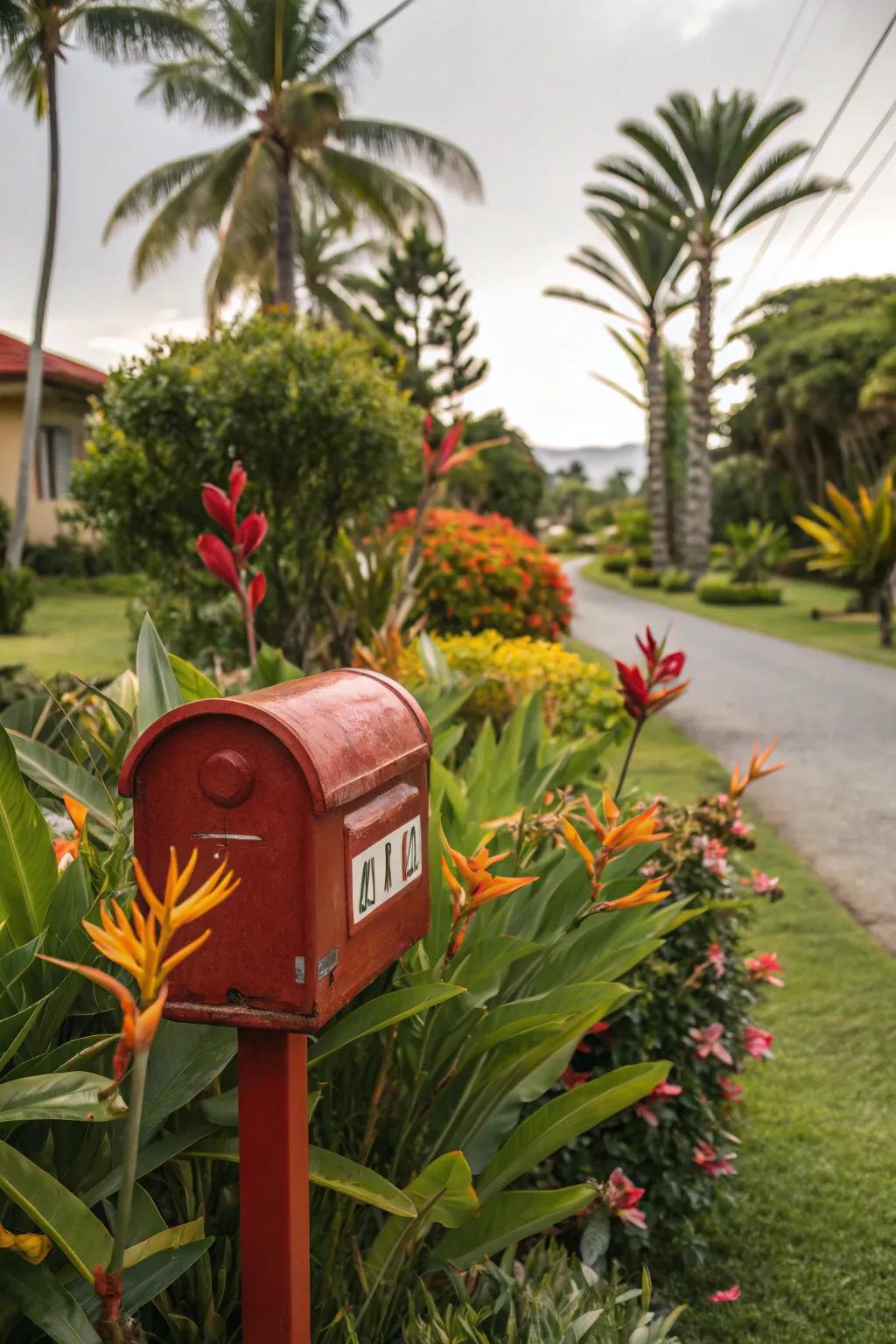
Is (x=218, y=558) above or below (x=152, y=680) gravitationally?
above

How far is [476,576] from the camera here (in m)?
9.96

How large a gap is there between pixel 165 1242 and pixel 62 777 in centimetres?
93

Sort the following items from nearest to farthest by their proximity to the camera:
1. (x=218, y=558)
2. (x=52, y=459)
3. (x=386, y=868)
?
1. (x=386, y=868)
2. (x=218, y=558)
3. (x=52, y=459)

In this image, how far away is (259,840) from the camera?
1.22m

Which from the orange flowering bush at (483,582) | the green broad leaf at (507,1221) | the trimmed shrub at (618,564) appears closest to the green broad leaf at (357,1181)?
the green broad leaf at (507,1221)

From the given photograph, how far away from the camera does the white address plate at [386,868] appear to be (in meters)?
1.34

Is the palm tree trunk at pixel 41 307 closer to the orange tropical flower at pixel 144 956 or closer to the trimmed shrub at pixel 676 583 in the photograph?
the trimmed shrub at pixel 676 583

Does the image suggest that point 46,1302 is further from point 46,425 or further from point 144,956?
point 46,425

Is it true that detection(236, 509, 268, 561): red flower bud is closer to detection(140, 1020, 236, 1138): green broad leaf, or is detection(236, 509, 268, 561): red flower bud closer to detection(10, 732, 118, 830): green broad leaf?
detection(10, 732, 118, 830): green broad leaf

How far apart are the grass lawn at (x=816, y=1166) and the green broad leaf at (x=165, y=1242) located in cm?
134

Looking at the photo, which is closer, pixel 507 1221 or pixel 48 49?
pixel 507 1221

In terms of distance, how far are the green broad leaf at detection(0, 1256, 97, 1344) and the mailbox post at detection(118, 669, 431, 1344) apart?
20 cm

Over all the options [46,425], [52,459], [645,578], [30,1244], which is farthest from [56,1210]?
[645,578]

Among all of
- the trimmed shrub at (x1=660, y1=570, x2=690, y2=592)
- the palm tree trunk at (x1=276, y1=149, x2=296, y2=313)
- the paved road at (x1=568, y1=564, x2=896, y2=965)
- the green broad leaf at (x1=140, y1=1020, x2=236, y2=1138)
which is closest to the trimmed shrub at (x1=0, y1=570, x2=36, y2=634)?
the palm tree trunk at (x1=276, y1=149, x2=296, y2=313)
